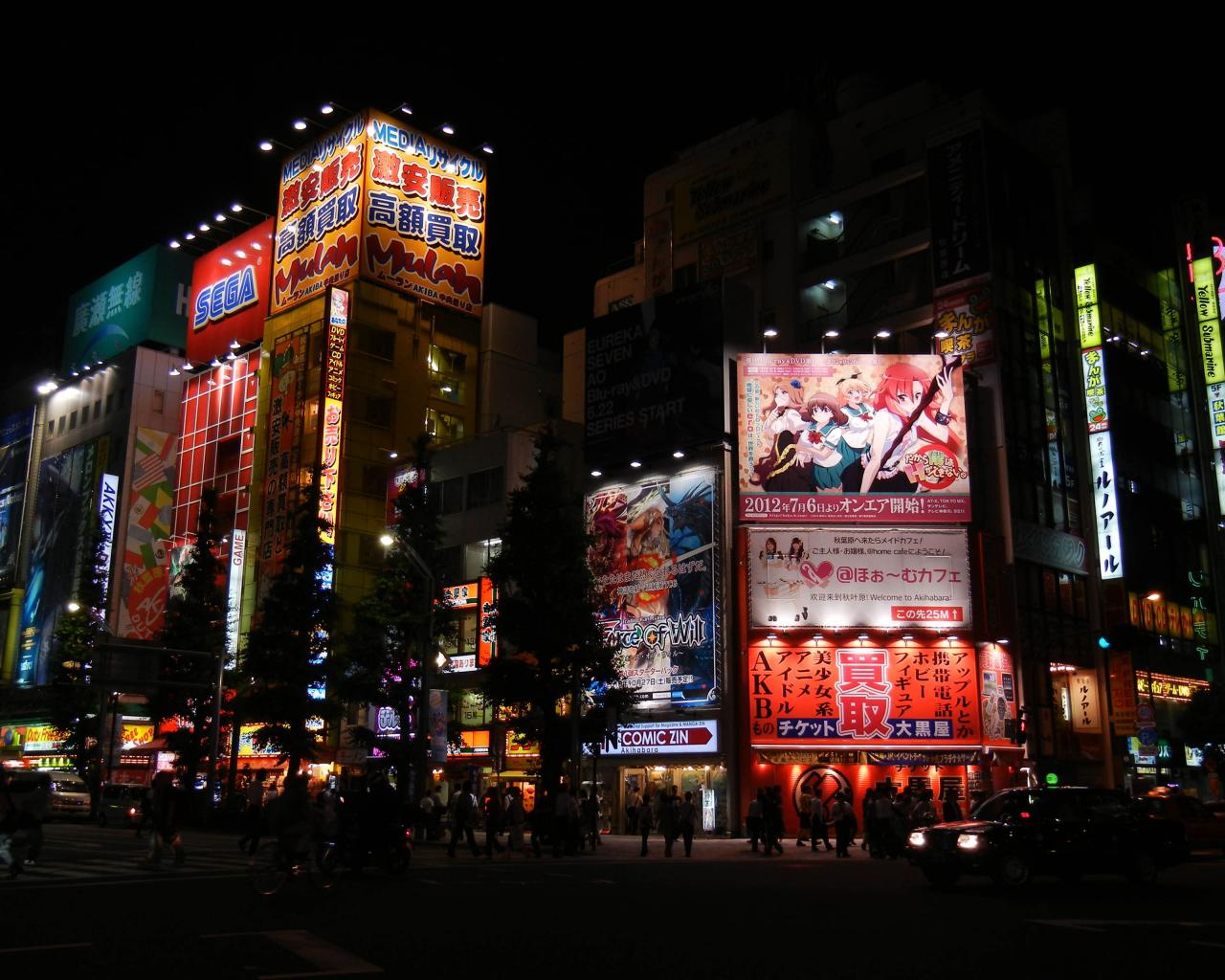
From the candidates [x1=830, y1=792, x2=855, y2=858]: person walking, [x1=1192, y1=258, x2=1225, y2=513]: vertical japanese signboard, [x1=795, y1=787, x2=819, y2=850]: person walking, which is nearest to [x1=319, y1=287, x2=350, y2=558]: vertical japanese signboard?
[x1=795, y1=787, x2=819, y2=850]: person walking

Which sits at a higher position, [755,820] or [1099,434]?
[1099,434]

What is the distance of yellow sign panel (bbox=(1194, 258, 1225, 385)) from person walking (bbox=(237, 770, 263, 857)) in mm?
41775

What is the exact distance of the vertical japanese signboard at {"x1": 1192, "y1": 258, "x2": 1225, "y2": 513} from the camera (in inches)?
1908

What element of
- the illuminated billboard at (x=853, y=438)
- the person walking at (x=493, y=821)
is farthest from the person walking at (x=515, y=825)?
the illuminated billboard at (x=853, y=438)

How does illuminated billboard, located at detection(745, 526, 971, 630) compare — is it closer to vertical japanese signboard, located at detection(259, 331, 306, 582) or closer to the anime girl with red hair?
the anime girl with red hair

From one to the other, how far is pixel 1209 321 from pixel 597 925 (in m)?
48.2

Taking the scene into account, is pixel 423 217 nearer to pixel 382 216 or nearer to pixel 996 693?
pixel 382 216

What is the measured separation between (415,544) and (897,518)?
53.6 feet

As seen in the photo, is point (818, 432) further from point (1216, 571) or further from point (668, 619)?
point (1216, 571)

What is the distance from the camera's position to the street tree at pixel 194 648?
44.4 meters

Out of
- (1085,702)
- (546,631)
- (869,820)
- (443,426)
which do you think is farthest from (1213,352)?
(443,426)

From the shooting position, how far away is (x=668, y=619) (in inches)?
1553

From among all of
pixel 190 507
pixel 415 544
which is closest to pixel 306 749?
pixel 415 544

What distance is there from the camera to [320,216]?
5962 cm
